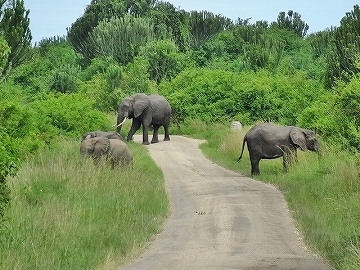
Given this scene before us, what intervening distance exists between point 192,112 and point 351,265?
29967 millimetres

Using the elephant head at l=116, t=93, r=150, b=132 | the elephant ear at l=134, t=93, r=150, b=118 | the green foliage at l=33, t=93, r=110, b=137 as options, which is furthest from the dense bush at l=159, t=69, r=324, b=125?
the green foliage at l=33, t=93, r=110, b=137

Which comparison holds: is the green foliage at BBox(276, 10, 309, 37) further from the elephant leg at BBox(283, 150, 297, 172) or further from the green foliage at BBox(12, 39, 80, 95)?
the elephant leg at BBox(283, 150, 297, 172)

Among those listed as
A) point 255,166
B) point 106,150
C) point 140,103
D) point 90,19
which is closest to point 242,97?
point 140,103

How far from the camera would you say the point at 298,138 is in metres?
20.4

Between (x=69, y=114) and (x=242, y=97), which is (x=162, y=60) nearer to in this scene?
(x=242, y=97)

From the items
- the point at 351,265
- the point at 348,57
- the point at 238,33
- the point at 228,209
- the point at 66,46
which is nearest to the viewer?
the point at 351,265

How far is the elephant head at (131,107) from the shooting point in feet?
99.9

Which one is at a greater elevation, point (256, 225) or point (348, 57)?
point (348, 57)

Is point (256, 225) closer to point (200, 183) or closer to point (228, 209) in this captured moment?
point (228, 209)

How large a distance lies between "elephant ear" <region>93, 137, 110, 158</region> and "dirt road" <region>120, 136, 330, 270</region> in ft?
5.92

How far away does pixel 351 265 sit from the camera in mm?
8367

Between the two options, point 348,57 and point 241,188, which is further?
point 348,57

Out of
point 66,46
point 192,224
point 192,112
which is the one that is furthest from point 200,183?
point 66,46

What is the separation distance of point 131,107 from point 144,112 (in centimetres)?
77
